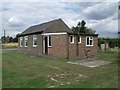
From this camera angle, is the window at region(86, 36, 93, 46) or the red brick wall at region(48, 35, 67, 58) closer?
the red brick wall at region(48, 35, 67, 58)

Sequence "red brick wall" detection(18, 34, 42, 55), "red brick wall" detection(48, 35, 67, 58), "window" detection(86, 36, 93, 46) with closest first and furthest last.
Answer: "red brick wall" detection(48, 35, 67, 58)
"window" detection(86, 36, 93, 46)
"red brick wall" detection(18, 34, 42, 55)

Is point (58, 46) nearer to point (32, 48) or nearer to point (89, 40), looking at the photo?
point (89, 40)

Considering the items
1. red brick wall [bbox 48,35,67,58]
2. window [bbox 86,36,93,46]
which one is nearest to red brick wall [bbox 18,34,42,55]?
red brick wall [bbox 48,35,67,58]

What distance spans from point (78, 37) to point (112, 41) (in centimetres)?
1732

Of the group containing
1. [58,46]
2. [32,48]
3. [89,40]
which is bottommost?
[32,48]

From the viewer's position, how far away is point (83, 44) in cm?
2750

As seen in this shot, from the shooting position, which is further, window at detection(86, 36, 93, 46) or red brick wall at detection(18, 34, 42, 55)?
red brick wall at detection(18, 34, 42, 55)

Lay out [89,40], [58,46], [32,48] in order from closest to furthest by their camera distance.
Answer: [58,46]
[89,40]
[32,48]

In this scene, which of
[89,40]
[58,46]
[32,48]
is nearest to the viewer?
[58,46]

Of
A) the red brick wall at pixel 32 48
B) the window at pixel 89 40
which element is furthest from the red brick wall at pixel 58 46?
the window at pixel 89 40

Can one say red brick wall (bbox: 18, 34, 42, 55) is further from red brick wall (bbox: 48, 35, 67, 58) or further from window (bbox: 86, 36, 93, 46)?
window (bbox: 86, 36, 93, 46)

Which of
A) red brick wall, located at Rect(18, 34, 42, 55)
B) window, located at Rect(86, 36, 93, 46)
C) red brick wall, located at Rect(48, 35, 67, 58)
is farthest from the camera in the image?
red brick wall, located at Rect(18, 34, 42, 55)

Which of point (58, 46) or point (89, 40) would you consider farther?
point (89, 40)

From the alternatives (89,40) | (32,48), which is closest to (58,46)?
(89,40)
